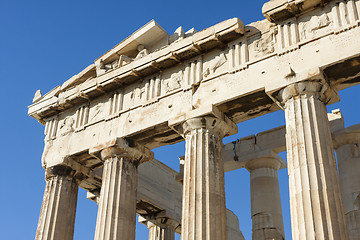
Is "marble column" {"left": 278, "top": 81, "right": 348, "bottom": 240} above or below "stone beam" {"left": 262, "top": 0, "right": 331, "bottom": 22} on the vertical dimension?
below

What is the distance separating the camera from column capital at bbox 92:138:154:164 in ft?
72.1

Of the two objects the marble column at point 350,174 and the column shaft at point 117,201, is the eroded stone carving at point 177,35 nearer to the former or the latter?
the column shaft at point 117,201

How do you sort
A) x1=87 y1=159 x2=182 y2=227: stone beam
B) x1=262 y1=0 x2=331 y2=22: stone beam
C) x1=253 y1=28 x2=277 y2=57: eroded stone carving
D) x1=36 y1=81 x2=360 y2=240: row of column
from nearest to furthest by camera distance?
x1=36 y1=81 x2=360 y2=240: row of column
x1=262 y1=0 x2=331 y2=22: stone beam
x1=253 y1=28 x2=277 y2=57: eroded stone carving
x1=87 y1=159 x2=182 y2=227: stone beam

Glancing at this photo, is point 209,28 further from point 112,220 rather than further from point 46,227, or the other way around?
point 46,227

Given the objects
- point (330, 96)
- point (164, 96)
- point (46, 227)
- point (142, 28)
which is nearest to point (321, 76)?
point (330, 96)

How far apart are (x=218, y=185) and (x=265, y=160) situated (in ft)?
22.6

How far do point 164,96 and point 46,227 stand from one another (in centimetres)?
743

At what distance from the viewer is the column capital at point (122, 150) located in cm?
2197

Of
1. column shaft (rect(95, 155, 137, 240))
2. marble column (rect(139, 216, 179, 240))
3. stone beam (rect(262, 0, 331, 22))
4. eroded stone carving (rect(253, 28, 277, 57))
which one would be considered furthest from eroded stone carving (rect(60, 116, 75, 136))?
stone beam (rect(262, 0, 331, 22))

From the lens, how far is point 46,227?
22.7m

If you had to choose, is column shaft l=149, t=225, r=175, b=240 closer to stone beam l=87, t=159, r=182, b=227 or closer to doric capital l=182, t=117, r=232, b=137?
stone beam l=87, t=159, r=182, b=227

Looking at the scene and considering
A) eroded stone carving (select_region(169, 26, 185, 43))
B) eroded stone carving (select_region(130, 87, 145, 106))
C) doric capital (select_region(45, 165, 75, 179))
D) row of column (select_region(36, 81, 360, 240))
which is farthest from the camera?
doric capital (select_region(45, 165, 75, 179))

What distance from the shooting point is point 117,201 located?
2109 centimetres

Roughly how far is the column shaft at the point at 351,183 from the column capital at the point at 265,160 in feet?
9.76
